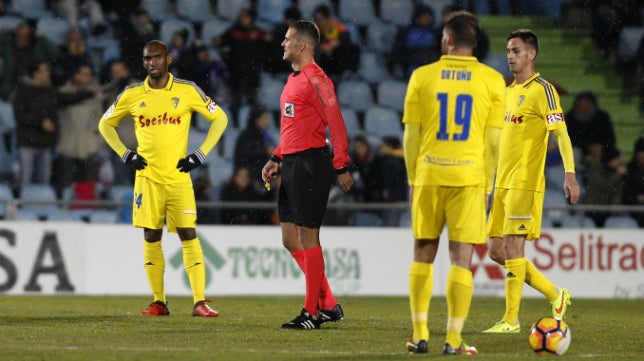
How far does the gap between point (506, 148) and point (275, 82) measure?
10.0 meters

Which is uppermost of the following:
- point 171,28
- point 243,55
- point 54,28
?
point 171,28

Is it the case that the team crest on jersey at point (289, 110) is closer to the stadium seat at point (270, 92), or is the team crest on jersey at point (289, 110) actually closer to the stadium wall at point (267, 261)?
the stadium wall at point (267, 261)

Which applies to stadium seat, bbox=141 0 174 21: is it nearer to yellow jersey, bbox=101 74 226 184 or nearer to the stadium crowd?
the stadium crowd

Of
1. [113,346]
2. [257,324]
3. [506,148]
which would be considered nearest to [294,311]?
[257,324]

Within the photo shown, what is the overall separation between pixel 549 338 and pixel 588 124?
10.5 m

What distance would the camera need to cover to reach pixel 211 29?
20.1 m

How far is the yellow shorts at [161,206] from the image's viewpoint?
10.8m

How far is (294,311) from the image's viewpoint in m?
12.1

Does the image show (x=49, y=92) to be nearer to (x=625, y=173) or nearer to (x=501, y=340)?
(x=625, y=173)

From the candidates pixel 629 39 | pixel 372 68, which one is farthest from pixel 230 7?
pixel 629 39

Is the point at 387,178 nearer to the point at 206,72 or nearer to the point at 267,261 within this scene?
the point at 267,261

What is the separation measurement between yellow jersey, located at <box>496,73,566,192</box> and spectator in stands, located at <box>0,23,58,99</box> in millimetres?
9896

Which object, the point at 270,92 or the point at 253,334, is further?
the point at 270,92

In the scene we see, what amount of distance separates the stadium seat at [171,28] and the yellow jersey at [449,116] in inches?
488
